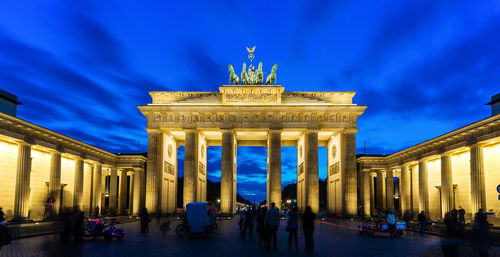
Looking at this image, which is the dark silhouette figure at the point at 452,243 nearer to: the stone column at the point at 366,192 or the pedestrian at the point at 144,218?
the pedestrian at the point at 144,218

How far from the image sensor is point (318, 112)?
4522 cm

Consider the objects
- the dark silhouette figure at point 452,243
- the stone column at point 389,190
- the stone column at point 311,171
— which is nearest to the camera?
the dark silhouette figure at point 452,243

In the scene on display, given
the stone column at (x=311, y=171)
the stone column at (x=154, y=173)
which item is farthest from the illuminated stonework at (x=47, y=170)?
the stone column at (x=311, y=171)

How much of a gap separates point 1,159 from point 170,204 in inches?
876

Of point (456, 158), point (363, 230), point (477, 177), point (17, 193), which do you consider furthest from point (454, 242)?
point (456, 158)

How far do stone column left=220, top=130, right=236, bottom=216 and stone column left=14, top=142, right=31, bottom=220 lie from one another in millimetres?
20369

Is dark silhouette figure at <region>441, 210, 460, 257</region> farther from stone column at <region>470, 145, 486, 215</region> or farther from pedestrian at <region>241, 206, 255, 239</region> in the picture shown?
stone column at <region>470, 145, 486, 215</region>

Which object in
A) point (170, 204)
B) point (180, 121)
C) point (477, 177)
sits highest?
point (180, 121)

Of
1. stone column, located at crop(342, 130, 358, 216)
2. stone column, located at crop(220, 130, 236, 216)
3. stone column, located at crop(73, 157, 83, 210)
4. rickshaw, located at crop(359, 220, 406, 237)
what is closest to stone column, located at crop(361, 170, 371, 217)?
stone column, located at crop(342, 130, 358, 216)

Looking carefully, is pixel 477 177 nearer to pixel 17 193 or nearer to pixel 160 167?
pixel 160 167

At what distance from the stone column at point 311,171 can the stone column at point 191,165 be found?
12.8 meters

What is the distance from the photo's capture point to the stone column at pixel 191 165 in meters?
44.6

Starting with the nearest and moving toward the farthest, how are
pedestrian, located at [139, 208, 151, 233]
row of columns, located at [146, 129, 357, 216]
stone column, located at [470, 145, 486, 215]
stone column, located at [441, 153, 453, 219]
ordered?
1. pedestrian, located at [139, 208, 151, 233]
2. stone column, located at [470, 145, 486, 215]
3. stone column, located at [441, 153, 453, 219]
4. row of columns, located at [146, 129, 357, 216]

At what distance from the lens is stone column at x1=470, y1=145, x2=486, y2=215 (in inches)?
1150
